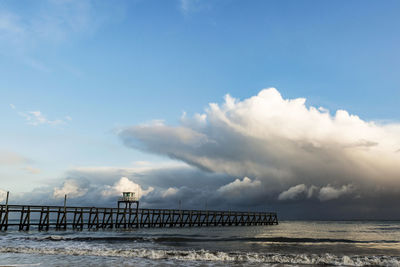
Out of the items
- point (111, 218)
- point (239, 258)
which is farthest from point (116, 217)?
point (239, 258)

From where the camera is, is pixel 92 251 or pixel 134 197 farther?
pixel 134 197

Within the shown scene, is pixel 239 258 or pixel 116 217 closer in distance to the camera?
pixel 239 258

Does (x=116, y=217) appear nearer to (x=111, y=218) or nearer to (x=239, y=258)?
(x=111, y=218)

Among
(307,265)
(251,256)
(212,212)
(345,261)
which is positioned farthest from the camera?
(212,212)

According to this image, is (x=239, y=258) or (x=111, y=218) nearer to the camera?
(x=239, y=258)

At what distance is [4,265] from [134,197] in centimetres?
5228

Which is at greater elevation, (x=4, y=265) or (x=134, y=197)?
(x=134, y=197)

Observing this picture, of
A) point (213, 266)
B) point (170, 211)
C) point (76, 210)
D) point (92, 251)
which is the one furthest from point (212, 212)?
point (213, 266)

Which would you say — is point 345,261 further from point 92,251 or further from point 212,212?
point 212,212

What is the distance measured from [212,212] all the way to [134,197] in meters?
18.8

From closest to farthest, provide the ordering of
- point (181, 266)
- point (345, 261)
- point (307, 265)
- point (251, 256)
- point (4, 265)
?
point (4, 265) → point (181, 266) → point (307, 265) → point (345, 261) → point (251, 256)

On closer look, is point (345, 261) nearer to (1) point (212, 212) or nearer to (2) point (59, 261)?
(2) point (59, 261)

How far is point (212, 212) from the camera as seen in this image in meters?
73.0

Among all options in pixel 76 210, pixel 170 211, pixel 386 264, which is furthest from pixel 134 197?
pixel 386 264
